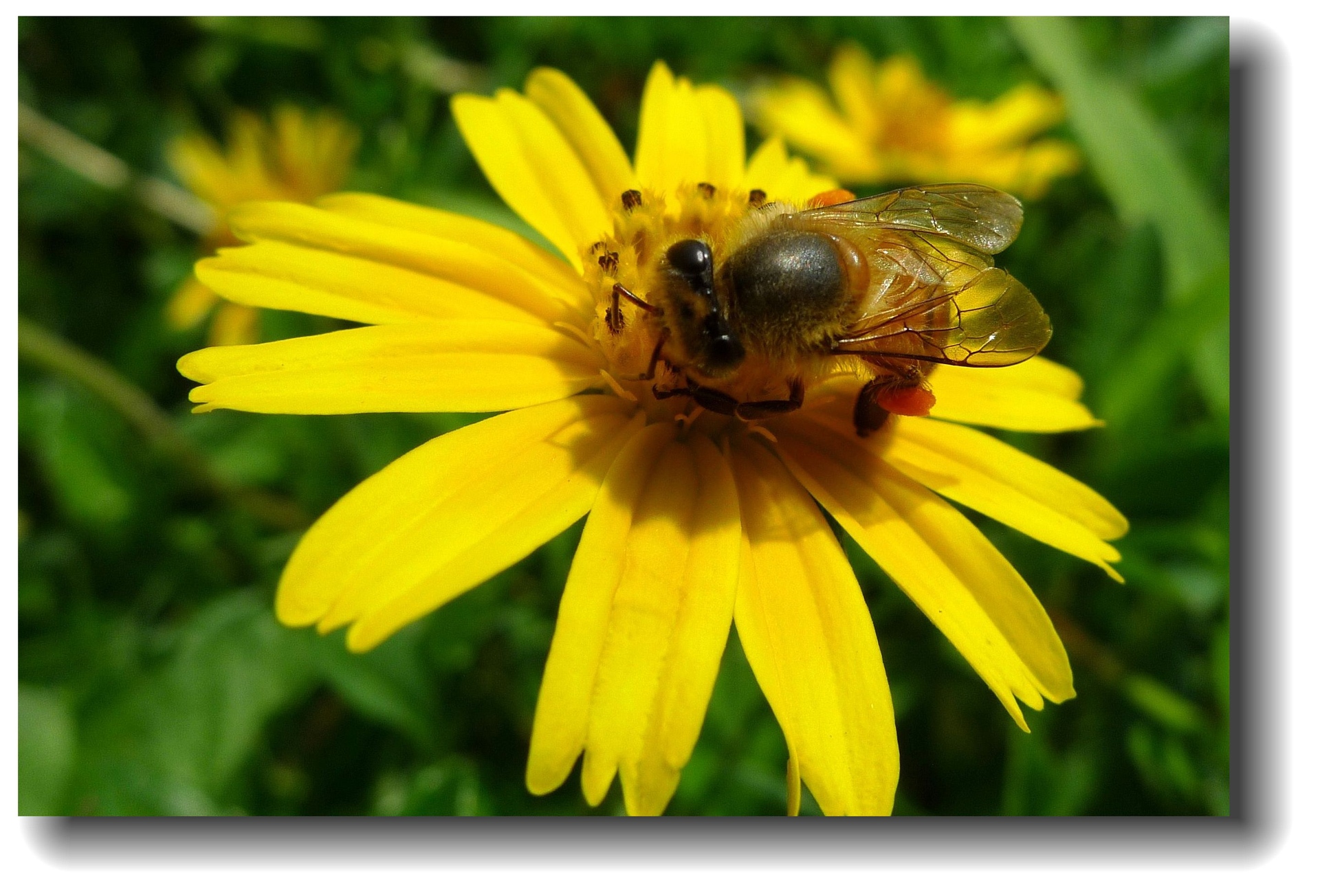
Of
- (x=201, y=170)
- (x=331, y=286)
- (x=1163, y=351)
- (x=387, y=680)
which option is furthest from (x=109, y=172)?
(x=1163, y=351)

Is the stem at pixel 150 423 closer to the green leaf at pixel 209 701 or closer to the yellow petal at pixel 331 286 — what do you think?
the green leaf at pixel 209 701

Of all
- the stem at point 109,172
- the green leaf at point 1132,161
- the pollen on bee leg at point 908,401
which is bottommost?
the pollen on bee leg at point 908,401

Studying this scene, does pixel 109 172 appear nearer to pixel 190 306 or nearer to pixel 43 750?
pixel 190 306

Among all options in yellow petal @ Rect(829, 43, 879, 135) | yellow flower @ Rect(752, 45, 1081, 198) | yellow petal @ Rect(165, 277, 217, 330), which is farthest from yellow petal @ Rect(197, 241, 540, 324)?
yellow petal @ Rect(829, 43, 879, 135)

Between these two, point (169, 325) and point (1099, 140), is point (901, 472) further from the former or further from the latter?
point (169, 325)

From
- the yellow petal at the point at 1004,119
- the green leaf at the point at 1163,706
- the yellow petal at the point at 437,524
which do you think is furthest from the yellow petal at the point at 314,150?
the green leaf at the point at 1163,706

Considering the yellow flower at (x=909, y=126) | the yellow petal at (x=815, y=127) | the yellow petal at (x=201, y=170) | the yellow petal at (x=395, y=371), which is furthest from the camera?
the yellow flower at (x=909, y=126)

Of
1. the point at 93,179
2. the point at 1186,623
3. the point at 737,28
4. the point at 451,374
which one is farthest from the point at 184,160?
the point at 1186,623
